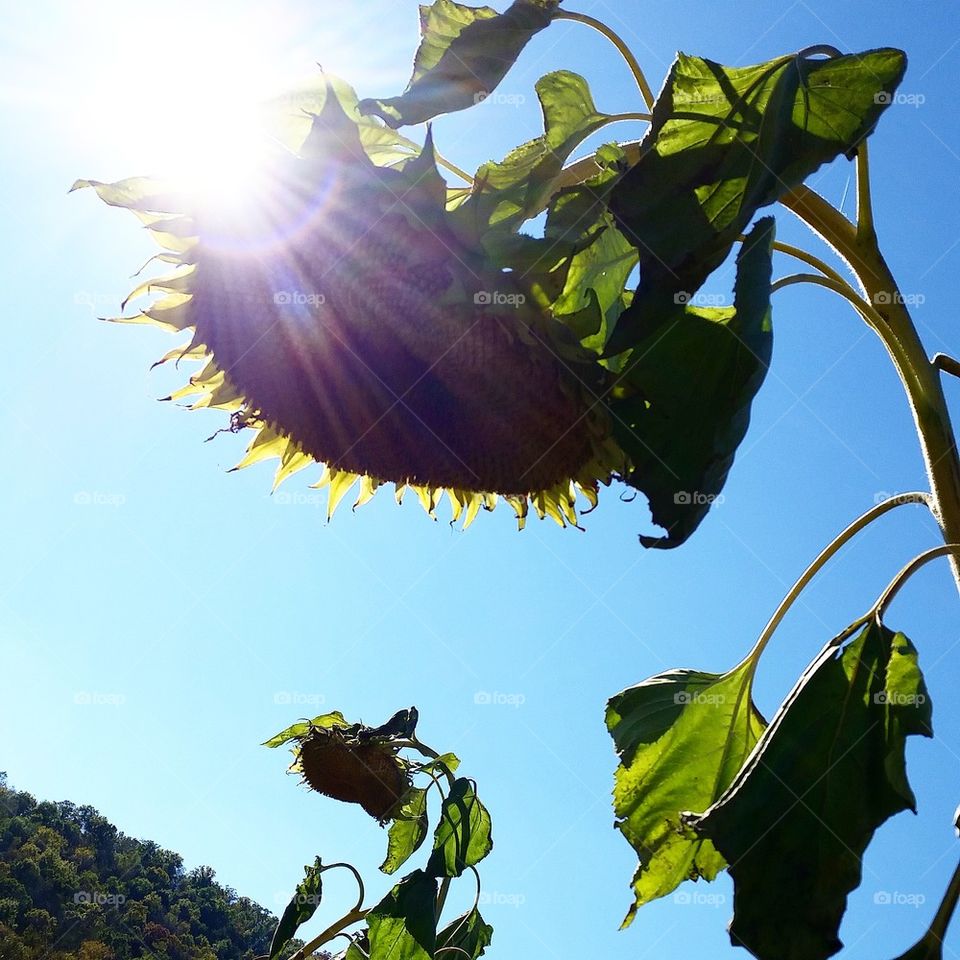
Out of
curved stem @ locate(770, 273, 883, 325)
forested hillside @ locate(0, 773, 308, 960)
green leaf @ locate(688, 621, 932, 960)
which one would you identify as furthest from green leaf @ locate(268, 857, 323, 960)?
forested hillside @ locate(0, 773, 308, 960)

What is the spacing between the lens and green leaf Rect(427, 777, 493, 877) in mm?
2926

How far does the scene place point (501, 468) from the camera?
5.40 feet

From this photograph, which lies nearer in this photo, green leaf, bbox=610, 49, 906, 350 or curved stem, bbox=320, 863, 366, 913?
green leaf, bbox=610, 49, 906, 350

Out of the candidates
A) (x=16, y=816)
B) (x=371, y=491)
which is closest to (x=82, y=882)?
(x=16, y=816)

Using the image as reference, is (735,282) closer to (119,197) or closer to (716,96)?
(716,96)

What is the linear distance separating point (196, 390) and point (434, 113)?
900 mm

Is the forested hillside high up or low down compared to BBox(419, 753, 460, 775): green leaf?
down

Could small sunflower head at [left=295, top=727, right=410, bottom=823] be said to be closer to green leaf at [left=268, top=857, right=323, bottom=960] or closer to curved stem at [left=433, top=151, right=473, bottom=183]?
green leaf at [left=268, top=857, right=323, bottom=960]

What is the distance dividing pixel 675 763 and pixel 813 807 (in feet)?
1.80

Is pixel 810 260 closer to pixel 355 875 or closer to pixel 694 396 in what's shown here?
pixel 694 396

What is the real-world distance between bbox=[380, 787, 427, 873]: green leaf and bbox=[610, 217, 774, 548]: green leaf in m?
2.34

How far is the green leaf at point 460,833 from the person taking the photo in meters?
2.93

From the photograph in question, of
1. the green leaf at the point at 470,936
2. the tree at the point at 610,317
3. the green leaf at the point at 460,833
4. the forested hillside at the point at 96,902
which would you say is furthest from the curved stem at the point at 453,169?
the forested hillside at the point at 96,902

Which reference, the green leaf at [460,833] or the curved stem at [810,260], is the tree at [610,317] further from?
the green leaf at [460,833]
